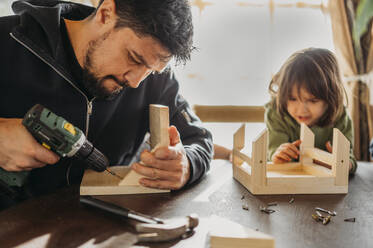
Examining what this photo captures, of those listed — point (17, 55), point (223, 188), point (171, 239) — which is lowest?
point (223, 188)

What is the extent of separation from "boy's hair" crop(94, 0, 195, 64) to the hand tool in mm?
535

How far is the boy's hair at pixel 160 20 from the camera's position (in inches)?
41.0

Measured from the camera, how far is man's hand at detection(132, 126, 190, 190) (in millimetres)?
1033

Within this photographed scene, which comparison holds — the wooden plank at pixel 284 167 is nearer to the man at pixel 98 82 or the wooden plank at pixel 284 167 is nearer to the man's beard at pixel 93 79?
the man at pixel 98 82

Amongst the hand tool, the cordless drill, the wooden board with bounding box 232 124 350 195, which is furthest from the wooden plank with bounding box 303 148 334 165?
the cordless drill

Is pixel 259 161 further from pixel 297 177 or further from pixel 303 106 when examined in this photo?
pixel 303 106

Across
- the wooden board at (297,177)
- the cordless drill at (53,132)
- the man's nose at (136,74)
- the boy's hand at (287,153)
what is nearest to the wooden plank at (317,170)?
the wooden board at (297,177)

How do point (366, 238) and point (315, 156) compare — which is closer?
point (366, 238)

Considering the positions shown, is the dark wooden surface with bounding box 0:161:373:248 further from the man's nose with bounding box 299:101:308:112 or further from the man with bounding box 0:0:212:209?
the man's nose with bounding box 299:101:308:112

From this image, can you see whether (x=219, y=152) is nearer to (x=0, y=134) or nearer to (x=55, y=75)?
(x=55, y=75)

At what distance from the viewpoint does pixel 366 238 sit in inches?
28.9

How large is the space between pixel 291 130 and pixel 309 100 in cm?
20

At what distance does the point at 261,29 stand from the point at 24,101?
5.97 feet

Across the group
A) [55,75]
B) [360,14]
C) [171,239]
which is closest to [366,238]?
[171,239]
